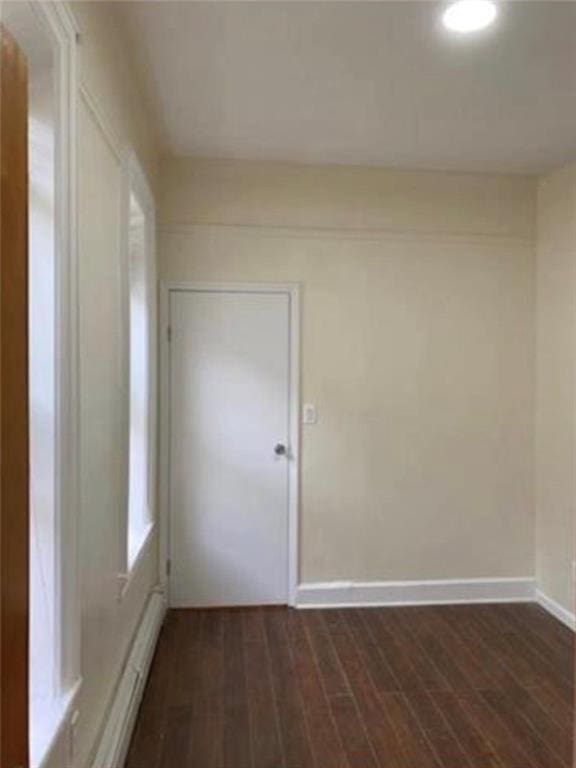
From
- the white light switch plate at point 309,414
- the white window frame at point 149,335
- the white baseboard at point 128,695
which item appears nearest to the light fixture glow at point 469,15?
the white window frame at point 149,335

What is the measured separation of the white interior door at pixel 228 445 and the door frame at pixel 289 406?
3 cm

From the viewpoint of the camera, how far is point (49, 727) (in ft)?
4.66

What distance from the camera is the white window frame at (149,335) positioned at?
7.89 ft

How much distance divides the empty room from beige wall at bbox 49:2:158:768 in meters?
0.02

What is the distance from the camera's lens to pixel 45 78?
4.77ft

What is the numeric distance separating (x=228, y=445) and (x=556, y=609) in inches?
90.0

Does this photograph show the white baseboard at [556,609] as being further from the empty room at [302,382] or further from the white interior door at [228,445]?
the white interior door at [228,445]

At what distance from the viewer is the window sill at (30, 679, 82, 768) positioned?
1.33 meters

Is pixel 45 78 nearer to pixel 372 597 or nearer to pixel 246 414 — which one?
pixel 246 414

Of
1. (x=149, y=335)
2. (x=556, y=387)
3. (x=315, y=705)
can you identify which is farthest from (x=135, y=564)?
(x=556, y=387)

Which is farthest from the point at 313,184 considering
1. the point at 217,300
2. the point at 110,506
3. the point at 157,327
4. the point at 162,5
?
the point at 110,506

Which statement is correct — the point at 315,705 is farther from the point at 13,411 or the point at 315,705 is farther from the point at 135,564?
the point at 13,411

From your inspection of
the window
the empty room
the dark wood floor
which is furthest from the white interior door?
the window

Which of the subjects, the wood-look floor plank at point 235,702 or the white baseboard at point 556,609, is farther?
the white baseboard at point 556,609
